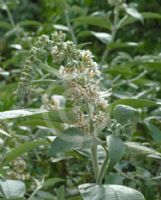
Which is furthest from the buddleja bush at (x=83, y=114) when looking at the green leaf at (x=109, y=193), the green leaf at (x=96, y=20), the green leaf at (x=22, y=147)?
the green leaf at (x=96, y=20)

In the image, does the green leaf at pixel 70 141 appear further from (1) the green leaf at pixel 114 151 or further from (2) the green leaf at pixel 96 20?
(2) the green leaf at pixel 96 20

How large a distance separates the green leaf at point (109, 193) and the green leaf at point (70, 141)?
0.26 feet

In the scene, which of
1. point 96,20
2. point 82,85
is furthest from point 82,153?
point 96,20

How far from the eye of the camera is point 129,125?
1.15 metres

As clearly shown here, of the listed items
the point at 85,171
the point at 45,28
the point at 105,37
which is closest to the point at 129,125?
the point at 85,171

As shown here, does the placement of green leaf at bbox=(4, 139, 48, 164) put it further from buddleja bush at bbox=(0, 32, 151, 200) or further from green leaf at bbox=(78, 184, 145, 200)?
green leaf at bbox=(78, 184, 145, 200)

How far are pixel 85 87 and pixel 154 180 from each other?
527 mm

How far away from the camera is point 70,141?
1066 mm

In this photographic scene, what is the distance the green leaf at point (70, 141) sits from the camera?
1.05 m

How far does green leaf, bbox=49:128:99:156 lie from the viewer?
1.05 metres

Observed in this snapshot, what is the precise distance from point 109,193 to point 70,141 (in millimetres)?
120

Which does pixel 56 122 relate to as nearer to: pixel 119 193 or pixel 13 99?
pixel 119 193

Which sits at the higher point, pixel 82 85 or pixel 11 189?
pixel 82 85

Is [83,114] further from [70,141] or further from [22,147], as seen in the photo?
[22,147]
